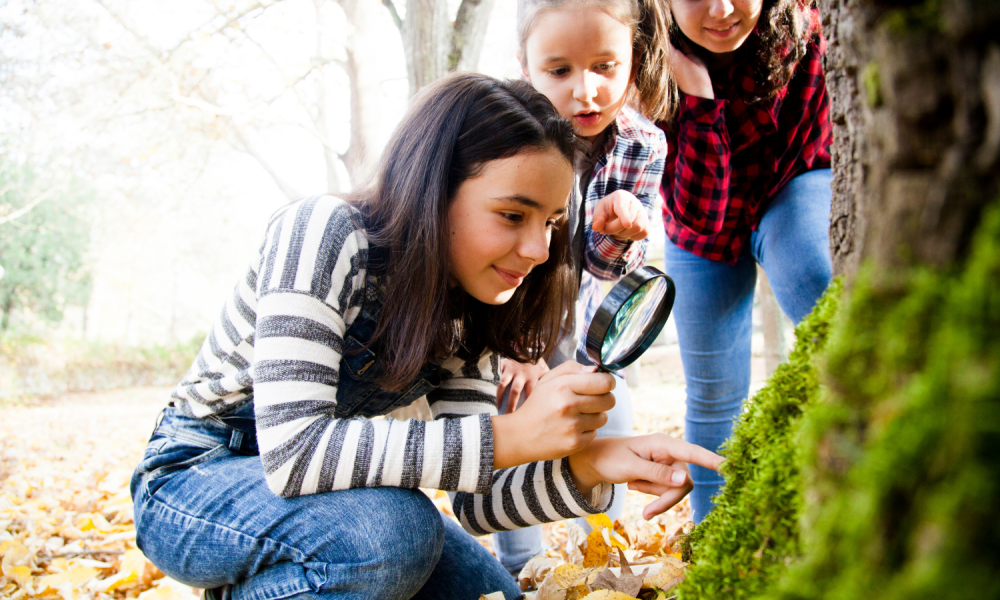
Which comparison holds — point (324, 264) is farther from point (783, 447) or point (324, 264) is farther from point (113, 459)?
point (113, 459)

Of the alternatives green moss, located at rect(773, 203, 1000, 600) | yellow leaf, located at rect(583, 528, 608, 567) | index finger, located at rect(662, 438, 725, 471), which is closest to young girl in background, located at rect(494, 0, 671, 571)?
yellow leaf, located at rect(583, 528, 608, 567)

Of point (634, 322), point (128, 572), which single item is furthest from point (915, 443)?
point (128, 572)

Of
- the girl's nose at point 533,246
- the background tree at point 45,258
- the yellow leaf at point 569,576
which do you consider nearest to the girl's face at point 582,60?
the girl's nose at point 533,246

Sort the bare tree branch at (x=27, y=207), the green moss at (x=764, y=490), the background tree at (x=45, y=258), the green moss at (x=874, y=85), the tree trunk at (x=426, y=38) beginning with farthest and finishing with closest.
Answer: the background tree at (x=45, y=258) < the bare tree branch at (x=27, y=207) < the tree trunk at (x=426, y=38) < the green moss at (x=764, y=490) < the green moss at (x=874, y=85)

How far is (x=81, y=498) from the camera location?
158 inches

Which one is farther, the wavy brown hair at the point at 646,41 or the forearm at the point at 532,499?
the wavy brown hair at the point at 646,41

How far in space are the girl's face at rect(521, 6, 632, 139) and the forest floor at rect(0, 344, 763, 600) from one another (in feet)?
7.28

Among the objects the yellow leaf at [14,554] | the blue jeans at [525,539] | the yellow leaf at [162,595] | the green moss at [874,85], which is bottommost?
the yellow leaf at [14,554]

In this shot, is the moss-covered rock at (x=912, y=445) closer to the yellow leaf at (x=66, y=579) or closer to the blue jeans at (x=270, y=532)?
the blue jeans at (x=270, y=532)

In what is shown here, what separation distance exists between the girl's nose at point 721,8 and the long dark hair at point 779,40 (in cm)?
16

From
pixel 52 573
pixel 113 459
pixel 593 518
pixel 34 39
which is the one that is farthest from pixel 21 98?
pixel 593 518

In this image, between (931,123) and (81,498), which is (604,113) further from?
(81,498)

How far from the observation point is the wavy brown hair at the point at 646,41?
2.12 m

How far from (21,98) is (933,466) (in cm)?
995
